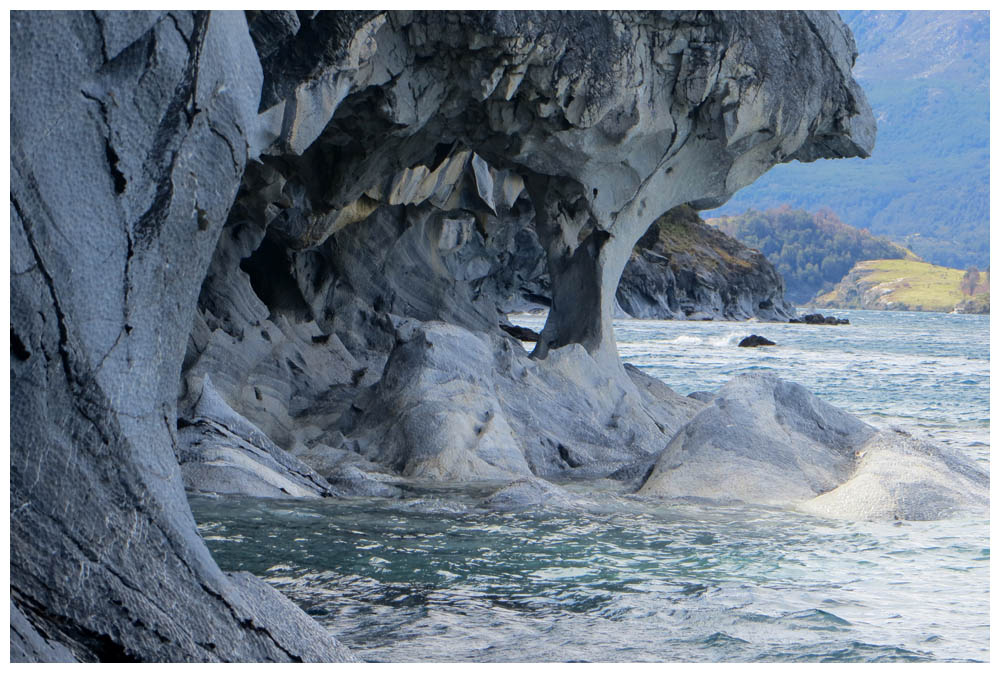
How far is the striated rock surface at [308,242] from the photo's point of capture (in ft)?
11.2

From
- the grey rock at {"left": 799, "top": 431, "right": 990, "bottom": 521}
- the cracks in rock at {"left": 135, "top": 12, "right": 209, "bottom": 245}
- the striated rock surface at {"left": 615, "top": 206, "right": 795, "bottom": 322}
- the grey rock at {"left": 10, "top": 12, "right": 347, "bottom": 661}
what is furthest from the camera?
the striated rock surface at {"left": 615, "top": 206, "right": 795, "bottom": 322}

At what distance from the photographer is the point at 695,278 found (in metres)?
53.0

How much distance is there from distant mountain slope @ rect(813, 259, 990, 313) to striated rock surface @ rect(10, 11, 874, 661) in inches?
3298

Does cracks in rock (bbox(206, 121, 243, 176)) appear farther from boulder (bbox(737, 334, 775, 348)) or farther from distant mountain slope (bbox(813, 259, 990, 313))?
distant mountain slope (bbox(813, 259, 990, 313))

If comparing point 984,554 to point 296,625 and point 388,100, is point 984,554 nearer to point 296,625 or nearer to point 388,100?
point 296,625

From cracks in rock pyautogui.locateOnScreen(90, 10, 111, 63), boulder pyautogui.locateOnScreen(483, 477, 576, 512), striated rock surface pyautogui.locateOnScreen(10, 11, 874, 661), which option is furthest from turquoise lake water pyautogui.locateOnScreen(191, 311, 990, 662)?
cracks in rock pyautogui.locateOnScreen(90, 10, 111, 63)

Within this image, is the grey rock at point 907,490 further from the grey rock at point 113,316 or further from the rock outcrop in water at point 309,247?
the grey rock at point 113,316

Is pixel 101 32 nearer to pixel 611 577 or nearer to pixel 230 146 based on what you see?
pixel 230 146

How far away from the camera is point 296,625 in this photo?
3961 mm

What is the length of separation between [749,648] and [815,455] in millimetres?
4871

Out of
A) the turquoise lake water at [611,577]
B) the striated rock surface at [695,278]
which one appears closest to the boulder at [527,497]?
the turquoise lake water at [611,577]

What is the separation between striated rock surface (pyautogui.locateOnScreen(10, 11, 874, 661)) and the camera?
3.42 m

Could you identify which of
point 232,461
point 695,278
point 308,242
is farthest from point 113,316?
point 695,278
